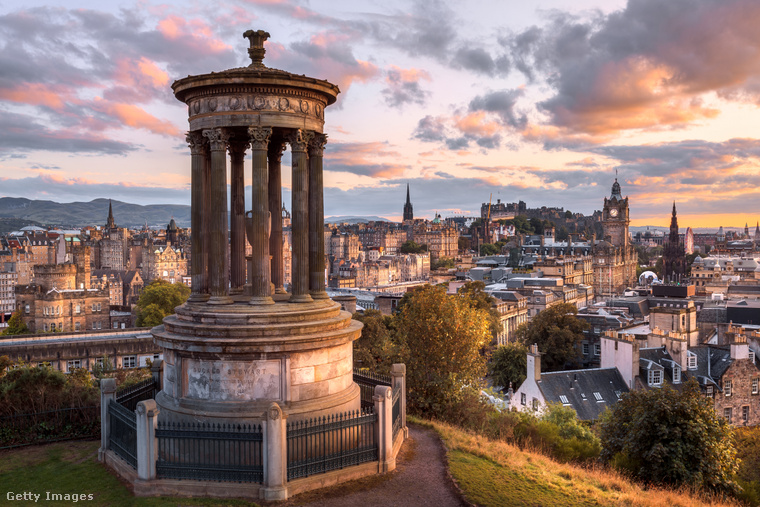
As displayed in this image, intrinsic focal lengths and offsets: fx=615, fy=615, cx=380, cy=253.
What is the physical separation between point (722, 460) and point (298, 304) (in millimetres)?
15783

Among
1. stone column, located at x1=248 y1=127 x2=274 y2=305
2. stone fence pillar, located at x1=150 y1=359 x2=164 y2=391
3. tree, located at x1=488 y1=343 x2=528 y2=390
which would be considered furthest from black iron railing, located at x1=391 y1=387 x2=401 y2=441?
tree, located at x1=488 y1=343 x2=528 y2=390

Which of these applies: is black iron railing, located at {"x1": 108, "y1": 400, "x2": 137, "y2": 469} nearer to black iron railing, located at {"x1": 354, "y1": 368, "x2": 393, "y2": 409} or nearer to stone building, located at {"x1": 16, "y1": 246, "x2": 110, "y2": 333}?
black iron railing, located at {"x1": 354, "y1": 368, "x2": 393, "y2": 409}

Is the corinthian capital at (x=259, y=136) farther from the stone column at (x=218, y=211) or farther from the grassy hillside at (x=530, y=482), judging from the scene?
the grassy hillside at (x=530, y=482)

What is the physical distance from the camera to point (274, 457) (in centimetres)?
1438

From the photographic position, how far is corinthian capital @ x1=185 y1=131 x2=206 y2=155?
61.0 ft

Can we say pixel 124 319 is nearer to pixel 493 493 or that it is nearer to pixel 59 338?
pixel 59 338

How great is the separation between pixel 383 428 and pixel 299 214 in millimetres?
6679

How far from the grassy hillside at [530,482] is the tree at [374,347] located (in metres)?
12.0

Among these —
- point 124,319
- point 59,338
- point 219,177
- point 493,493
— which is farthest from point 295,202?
point 124,319

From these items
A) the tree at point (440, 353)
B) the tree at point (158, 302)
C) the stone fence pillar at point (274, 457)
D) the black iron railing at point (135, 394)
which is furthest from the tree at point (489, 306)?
the stone fence pillar at point (274, 457)

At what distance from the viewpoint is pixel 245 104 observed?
1773 centimetres

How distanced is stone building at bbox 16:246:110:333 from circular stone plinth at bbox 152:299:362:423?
85957 millimetres

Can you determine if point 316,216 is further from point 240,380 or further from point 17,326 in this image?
point 17,326

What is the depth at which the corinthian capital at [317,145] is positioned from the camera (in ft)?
63.2
